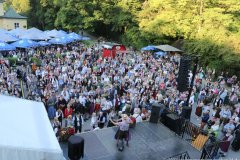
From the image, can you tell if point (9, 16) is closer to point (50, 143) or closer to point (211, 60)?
point (211, 60)

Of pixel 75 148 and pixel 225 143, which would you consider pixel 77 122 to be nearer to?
pixel 75 148

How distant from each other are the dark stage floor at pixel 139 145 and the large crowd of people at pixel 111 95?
71cm

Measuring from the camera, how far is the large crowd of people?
12.5 m

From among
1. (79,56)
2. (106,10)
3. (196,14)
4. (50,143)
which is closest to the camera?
(50,143)

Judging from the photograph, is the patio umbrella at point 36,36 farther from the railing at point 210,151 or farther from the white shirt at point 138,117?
the railing at point 210,151

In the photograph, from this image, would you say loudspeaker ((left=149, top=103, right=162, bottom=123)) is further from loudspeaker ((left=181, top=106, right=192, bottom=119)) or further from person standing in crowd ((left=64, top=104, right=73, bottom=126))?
person standing in crowd ((left=64, top=104, right=73, bottom=126))

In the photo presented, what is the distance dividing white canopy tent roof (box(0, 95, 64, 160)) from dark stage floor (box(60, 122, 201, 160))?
3324 millimetres

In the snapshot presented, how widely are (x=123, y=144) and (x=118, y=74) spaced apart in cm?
885

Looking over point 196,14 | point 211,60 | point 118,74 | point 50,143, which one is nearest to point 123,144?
point 50,143

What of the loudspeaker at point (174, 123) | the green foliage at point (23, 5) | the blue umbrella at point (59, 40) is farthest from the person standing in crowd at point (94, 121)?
the green foliage at point (23, 5)

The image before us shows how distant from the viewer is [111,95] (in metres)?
15.1

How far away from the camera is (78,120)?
11617mm

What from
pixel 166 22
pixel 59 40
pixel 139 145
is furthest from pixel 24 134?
pixel 166 22

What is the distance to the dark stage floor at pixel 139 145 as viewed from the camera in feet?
32.7
